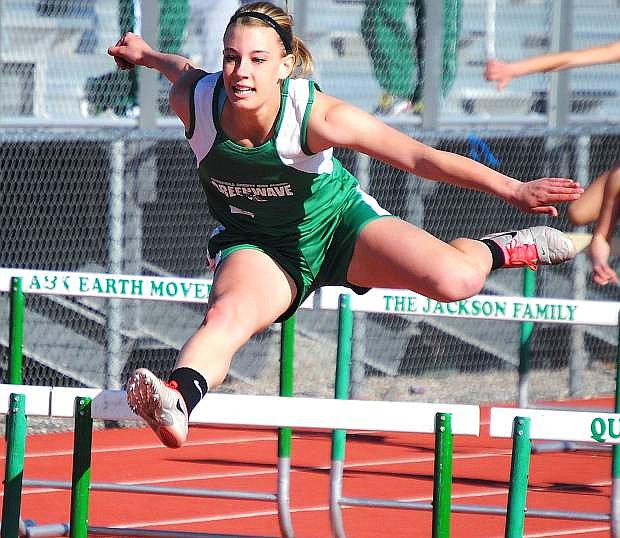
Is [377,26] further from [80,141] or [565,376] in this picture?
[565,376]

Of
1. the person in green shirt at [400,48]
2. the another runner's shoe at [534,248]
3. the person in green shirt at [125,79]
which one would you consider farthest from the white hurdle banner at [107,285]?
the person in green shirt at [400,48]

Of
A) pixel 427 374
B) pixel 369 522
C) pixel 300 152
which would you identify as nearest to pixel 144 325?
pixel 427 374

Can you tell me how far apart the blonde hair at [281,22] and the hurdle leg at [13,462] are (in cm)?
153

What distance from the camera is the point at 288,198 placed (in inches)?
193

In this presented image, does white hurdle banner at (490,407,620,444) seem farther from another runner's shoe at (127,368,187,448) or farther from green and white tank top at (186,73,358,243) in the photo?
green and white tank top at (186,73,358,243)

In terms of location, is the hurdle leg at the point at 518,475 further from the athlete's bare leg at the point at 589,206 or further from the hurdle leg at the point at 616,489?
the athlete's bare leg at the point at 589,206

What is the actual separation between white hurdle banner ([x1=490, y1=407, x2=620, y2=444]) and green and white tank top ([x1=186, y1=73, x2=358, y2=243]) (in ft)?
3.82

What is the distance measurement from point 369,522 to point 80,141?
3.47 m

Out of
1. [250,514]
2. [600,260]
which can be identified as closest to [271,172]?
[600,260]

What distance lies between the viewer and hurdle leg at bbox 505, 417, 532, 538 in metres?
4.02

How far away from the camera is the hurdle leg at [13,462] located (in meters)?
4.05

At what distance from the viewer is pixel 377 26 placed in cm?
972

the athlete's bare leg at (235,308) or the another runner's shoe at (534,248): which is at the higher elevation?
the another runner's shoe at (534,248)

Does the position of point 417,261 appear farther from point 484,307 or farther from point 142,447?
point 142,447
